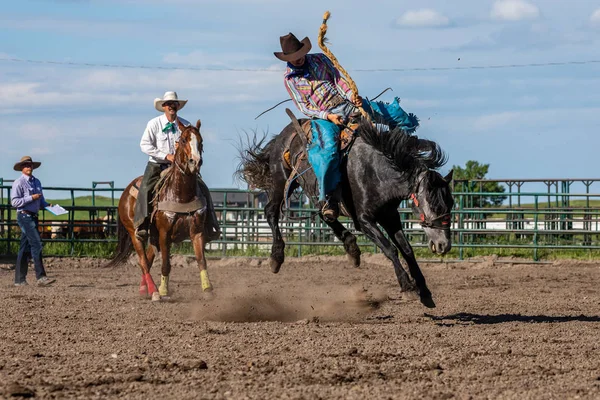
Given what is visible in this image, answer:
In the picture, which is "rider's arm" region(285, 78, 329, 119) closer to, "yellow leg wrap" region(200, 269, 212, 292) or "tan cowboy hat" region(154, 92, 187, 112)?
"tan cowboy hat" region(154, 92, 187, 112)

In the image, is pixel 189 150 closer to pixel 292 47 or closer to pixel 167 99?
pixel 167 99

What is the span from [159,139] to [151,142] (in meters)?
0.09

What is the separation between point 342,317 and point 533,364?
9.43 ft

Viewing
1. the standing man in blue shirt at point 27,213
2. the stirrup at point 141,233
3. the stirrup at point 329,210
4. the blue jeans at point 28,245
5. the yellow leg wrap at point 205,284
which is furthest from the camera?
the blue jeans at point 28,245

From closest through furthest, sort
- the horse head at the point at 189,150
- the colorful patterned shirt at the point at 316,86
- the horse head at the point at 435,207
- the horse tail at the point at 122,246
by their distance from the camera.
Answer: the horse head at the point at 435,207 → the colorful patterned shirt at the point at 316,86 → the horse head at the point at 189,150 → the horse tail at the point at 122,246

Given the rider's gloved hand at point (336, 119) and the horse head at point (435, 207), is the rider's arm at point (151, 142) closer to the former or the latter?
the rider's gloved hand at point (336, 119)

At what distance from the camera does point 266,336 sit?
6633 mm

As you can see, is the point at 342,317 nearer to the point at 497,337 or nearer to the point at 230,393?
the point at 497,337

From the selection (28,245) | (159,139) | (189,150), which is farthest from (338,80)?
(28,245)

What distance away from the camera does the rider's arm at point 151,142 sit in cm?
925

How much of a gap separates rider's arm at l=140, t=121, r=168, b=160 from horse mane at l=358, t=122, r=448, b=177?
7.54ft

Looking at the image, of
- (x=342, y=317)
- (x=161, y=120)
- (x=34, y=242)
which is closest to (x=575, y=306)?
(x=342, y=317)

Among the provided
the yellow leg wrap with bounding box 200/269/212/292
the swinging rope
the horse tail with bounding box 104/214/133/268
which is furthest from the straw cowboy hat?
the horse tail with bounding box 104/214/133/268

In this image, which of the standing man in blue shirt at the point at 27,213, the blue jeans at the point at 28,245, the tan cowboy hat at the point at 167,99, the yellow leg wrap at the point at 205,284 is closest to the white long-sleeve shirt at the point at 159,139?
the tan cowboy hat at the point at 167,99
